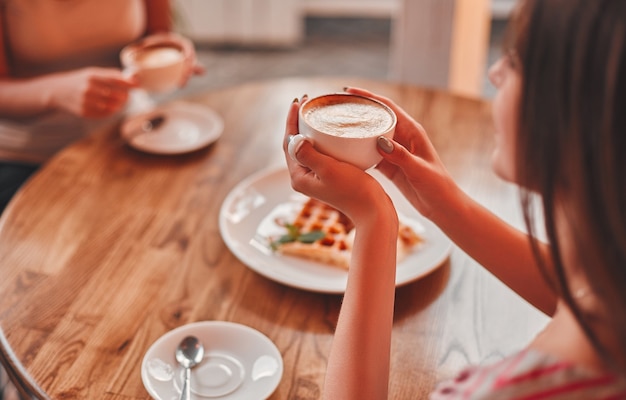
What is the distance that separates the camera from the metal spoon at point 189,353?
40.6 inches

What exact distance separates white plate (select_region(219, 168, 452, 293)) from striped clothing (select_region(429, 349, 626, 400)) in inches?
17.2

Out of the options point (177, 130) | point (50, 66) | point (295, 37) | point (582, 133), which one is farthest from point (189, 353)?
point (295, 37)

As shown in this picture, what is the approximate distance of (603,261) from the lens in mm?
680

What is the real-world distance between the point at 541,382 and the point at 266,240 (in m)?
0.70

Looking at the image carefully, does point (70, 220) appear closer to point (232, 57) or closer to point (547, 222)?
point (547, 222)

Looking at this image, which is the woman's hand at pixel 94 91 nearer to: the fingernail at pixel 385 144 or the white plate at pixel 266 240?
the white plate at pixel 266 240

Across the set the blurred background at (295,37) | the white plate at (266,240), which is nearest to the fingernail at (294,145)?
the white plate at (266,240)

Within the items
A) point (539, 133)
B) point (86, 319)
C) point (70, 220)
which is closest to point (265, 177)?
point (70, 220)

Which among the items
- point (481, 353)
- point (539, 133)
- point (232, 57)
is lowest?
point (232, 57)

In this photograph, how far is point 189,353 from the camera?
105 cm

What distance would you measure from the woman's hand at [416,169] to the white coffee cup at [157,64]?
55cm

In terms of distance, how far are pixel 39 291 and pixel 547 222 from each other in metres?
0.86

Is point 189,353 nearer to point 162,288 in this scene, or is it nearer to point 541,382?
point 162,288

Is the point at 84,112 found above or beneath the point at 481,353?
above
